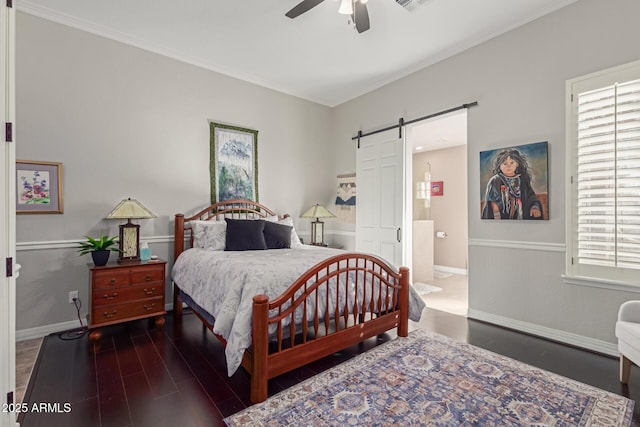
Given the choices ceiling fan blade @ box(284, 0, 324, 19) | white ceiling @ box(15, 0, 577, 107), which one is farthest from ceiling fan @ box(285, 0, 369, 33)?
white ceiling @ box(15, 0, 577, 107)

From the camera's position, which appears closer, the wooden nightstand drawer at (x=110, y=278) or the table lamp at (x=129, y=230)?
the wooden nightstand drawer at (x=110, y=278)

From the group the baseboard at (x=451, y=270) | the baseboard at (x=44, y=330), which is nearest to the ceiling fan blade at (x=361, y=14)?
the baseboard at (x=44, y=330)

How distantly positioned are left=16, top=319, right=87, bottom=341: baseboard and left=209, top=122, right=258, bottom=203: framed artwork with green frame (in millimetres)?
1969

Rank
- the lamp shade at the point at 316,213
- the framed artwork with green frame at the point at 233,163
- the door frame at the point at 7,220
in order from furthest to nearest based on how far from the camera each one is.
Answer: the lamp shade at the point at 316,213 < the framed artwork with green frame at the point at 233,163 < the door frame at the point at 7,220

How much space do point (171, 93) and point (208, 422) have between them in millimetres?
3598

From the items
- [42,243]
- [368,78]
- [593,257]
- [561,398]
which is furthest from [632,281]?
[42,243]

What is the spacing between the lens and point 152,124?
368 centimetres

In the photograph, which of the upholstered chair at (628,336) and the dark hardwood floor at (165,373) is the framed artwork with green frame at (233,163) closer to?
the dark hardwood floor at (165,373)

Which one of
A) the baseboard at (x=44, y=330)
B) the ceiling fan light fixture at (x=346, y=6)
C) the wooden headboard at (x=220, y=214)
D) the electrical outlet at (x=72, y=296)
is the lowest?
the baseboard at (x=44, y=330)

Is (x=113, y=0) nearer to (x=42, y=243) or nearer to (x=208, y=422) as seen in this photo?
(x=42, y=243)

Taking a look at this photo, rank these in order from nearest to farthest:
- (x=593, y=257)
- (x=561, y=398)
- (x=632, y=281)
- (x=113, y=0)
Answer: (x=561, y=398) → (x=632, y=281) → (x=593, y=257) → (x=113, y=0)

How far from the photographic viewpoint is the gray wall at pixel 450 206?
255 inches

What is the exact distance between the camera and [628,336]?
81.6 inches

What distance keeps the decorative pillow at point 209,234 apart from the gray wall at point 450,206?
16.0 ft
